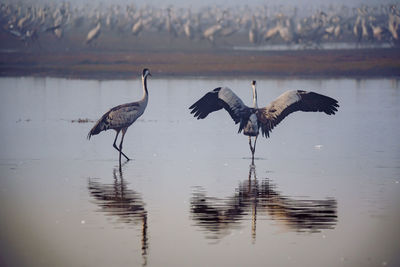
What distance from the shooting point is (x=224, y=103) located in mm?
13953

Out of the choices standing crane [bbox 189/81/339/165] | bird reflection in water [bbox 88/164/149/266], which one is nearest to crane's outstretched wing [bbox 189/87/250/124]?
standing crane [bbox 189/81/339/165]

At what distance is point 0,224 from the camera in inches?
360

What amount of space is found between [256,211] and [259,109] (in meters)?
4.42

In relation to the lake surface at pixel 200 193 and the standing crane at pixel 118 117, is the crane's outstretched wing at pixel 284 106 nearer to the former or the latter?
the lake surface at pixel 200 193

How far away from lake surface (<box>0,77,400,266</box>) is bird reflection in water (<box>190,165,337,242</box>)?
0.02 metres

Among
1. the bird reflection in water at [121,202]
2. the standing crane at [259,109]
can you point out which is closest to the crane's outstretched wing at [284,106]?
the standing crane at [259,109]

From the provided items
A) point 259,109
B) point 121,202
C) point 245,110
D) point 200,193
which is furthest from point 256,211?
point 259,109

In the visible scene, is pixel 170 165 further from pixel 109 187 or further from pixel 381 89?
pixel 381 89

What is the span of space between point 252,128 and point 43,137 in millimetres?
4279

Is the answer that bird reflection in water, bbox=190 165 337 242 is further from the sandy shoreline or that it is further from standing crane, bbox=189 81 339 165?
the sandy shoreline

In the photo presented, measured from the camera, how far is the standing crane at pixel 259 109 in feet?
44.7

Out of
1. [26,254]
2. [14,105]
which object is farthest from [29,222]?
[14,105]

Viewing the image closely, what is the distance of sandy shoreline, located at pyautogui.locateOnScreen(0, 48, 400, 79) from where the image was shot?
1273 inches

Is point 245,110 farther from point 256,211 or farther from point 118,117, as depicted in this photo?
point 256,211
